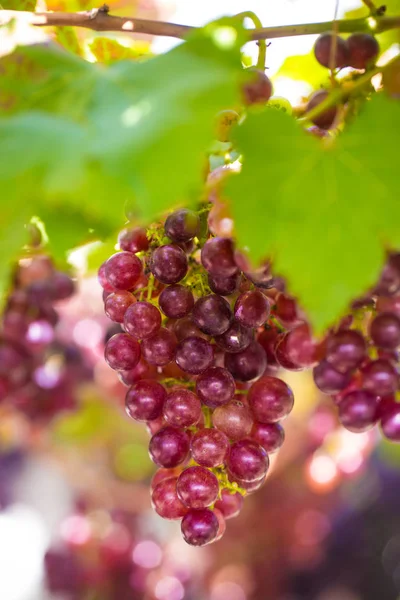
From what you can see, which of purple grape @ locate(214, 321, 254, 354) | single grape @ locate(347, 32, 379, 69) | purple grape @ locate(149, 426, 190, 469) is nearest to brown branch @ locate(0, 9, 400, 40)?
single grape @ locate(347, 32, 379, 69)

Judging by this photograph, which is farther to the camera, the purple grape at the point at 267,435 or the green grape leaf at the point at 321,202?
the purple grape at the point at 267,435

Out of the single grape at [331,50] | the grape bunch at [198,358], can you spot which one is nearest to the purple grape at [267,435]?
the grape bunch at [198,358]

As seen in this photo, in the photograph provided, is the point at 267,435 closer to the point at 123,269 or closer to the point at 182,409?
the point at 182,409

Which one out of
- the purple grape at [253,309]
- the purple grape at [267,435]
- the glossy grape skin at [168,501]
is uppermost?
the purple grape at [253,309]

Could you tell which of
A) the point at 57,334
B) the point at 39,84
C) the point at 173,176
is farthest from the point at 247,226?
the point at 57,334

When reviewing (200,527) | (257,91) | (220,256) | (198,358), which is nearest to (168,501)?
(200,527)

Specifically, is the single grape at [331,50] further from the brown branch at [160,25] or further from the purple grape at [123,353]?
the purple grape at [123,353]

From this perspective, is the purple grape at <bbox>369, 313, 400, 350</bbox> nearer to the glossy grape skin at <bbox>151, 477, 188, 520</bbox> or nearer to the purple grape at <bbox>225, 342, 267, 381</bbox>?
the purple grape at <bbox>225, 342, 267, 381</bbox>

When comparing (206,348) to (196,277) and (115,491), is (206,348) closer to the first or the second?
(196,277)
